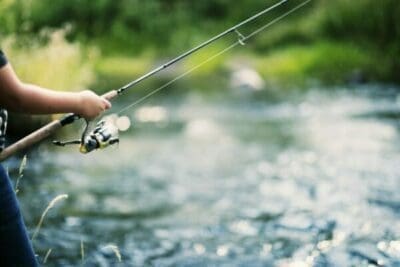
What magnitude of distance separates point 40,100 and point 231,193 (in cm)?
541

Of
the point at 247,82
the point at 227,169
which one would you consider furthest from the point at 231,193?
the point at 247,82

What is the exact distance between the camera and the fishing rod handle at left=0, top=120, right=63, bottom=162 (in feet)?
9.11

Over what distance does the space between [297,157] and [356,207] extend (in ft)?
9.71

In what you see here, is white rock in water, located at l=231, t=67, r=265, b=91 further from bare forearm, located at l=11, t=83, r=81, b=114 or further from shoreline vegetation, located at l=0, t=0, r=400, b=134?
bare forearm, located at l=11, t=83, r=81, b=114

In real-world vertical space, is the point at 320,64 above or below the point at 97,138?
above

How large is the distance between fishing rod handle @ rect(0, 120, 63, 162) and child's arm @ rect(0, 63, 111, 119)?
0.20 metres

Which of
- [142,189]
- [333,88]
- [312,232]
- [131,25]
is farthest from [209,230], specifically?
[131,25]

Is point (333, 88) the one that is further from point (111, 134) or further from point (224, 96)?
point (111, 134)

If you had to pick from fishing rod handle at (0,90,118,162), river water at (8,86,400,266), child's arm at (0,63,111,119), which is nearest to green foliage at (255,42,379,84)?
river water at (8,86,400,266)

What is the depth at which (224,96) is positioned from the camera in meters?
17.9

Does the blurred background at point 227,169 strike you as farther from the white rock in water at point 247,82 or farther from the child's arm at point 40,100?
the child's arm at point 40,100

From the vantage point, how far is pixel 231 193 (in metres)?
7.90

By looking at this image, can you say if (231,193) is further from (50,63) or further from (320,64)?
(320,64)

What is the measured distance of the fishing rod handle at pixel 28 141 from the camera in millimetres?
2775
